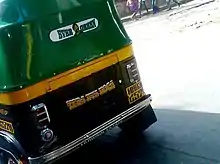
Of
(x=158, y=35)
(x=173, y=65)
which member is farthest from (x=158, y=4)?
(x=173, y=65)

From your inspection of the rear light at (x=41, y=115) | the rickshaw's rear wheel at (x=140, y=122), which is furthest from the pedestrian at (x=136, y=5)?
the rear light at (x=41, y=115)

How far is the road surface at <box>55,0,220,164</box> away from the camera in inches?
207

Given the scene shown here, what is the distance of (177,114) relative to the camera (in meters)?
6.54

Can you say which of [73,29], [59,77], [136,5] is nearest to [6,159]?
[59,77]

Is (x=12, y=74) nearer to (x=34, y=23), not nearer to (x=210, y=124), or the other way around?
(x=34, y=23)

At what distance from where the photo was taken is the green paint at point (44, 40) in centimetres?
427

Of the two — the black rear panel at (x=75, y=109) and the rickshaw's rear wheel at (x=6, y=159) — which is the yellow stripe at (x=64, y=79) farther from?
the rickshaw's rear wheel at (x=6, y=159)

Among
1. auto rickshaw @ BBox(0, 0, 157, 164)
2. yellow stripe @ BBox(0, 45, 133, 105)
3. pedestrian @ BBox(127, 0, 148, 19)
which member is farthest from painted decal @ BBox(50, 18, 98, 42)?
pedestrian @ BBox(127, 0, 148, 19)

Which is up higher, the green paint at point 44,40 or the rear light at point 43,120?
the green paint at point 44,40

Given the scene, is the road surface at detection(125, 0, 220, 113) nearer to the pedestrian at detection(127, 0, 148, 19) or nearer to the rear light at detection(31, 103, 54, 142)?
the rear light at detection(31, 103, 54, 142)

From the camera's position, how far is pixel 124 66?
514 centimetres

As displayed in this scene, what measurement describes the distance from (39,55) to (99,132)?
112 centimetres

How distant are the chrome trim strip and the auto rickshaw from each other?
0.03 feet

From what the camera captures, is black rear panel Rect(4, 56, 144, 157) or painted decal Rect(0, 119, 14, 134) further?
painted decal Rect(0, 119, 14, 134)
